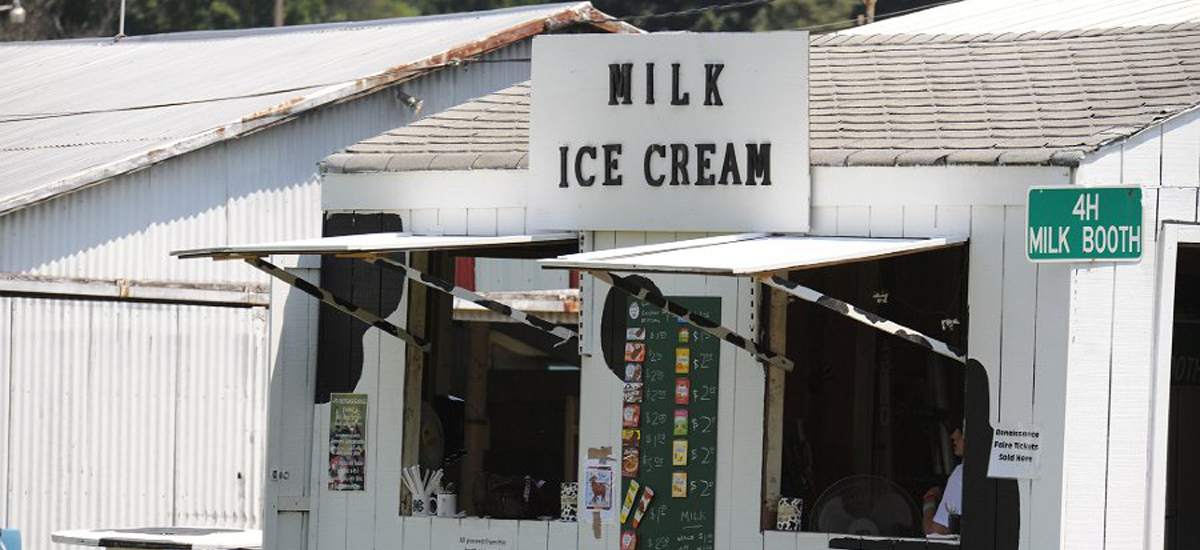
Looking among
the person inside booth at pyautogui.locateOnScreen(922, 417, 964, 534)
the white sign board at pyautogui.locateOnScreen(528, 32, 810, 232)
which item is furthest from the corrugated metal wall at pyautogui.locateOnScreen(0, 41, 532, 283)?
the person inside booth at pyautogui.locateOnScreen(922, 417, 964, 534)

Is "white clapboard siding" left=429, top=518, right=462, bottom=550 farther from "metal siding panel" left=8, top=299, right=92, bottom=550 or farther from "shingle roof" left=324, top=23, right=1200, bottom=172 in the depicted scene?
"metal siding panel" left=8, top=299, right=92, bottom=550

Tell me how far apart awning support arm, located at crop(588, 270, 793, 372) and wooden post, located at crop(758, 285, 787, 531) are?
87 mm

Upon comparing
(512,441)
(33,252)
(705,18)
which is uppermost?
(705,18)

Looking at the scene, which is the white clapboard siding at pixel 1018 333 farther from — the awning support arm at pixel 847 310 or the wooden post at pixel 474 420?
the wooden post at pixel 474 420

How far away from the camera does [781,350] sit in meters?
10.5

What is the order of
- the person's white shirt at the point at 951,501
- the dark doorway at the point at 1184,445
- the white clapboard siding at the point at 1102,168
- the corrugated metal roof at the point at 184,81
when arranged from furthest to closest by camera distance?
the corrugated metal roof at the point at 184,81 → the dark doorway at the point at 1184,445 → the person's white shirt at the point at 951,501 → the white clapboard siding at the point at 1102,168

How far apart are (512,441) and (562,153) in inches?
367

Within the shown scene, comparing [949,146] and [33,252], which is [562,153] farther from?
[33,252]

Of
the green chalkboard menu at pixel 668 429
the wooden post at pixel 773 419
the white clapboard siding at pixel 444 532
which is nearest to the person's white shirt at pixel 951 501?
the wooden post at pixel 773 419

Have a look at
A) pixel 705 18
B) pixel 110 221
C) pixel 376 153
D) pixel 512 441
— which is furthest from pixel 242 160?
pixel 705 18

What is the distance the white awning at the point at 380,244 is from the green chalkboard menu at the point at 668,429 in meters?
0.69

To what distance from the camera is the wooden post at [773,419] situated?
10.5 meters

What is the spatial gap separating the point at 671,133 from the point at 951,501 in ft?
8.21

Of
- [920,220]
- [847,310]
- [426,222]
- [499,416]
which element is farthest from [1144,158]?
[499,416]
